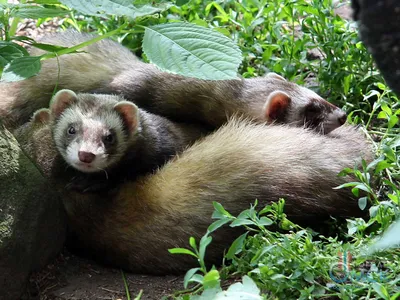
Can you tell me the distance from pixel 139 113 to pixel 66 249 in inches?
33.7

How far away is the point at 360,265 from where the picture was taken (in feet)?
9.46

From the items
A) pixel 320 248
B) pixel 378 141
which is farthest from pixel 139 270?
pixel 378 141

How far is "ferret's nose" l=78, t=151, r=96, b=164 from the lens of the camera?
3.47 meters

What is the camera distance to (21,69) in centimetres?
326

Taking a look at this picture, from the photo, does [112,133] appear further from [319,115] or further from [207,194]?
[319,115]

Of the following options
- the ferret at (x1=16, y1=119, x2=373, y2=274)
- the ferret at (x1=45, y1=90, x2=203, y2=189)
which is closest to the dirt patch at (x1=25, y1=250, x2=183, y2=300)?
the ferret at (x1=16, y1=119, x2=373, y2=274)

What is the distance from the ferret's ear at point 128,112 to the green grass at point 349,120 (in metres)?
0.50

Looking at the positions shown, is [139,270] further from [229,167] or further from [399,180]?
[399,180]

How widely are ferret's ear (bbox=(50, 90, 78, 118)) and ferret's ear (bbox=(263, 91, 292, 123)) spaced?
1.11m

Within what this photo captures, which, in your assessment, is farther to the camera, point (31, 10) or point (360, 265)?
point (31, 10)

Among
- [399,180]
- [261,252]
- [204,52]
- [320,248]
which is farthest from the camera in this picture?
[399,180]

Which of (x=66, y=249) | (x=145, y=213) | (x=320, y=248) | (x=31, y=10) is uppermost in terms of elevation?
(x=31, y=10)

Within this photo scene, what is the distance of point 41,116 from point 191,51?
1.16m

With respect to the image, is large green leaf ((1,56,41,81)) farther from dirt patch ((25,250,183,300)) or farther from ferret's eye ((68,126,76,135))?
dirt patch ((25,250,183,300))
